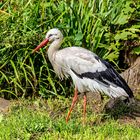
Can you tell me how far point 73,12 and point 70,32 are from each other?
1.11 feet

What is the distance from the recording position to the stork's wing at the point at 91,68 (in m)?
7.61

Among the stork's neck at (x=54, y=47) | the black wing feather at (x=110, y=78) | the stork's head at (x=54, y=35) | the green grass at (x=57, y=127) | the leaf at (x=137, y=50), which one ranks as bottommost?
the green grass at (x=57, y=127)

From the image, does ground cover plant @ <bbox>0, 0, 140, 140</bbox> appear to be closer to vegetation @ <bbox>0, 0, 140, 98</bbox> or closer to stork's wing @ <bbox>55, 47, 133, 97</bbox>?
vegetation @ <bbox>0, 0, 140, 98</bbox>

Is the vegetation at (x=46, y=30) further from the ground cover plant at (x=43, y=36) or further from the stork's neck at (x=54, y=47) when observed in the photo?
the stork's neck at (x=54, y=47)

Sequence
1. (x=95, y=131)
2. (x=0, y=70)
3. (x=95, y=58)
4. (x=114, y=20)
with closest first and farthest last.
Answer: (x=95, y=131), (x=95, y=58), (x=0, y=70), (x=114, y=20)

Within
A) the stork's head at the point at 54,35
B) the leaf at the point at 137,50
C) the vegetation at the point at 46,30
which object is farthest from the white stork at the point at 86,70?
the leaf at the point at 137,50

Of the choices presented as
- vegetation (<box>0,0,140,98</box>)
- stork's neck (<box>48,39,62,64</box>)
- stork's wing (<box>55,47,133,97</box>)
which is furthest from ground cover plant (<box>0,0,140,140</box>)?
stork's neck (<box>48,39,62,64</box>)

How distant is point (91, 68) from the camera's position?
7.77 meters

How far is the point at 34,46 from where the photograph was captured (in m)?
9.09

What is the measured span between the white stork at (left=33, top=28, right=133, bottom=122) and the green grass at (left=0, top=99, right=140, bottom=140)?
0.35m

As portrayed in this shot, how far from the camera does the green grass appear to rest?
21.3ft

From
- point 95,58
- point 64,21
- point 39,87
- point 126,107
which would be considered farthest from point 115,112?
point 64,21

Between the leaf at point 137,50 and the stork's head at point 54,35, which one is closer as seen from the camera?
the stork's head at point 54,35

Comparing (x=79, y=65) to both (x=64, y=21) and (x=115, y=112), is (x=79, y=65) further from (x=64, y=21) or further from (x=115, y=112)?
(x=64, y=21)
